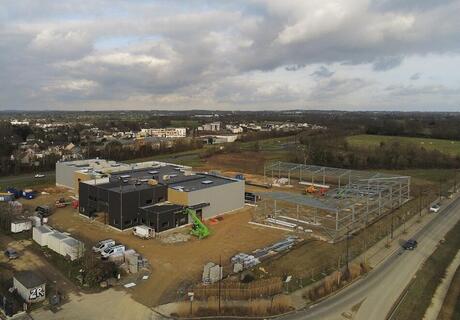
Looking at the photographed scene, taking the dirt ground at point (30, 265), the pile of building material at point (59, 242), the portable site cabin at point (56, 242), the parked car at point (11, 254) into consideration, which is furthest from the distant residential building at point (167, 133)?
the parked car at point (11, 254)

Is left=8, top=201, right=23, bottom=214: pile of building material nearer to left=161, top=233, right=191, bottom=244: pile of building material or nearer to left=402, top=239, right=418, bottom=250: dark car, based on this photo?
left=161, top=233, right=191, bottom=244: pile of building material

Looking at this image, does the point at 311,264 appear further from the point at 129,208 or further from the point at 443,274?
the point at 129,208

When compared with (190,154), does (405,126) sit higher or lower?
higher

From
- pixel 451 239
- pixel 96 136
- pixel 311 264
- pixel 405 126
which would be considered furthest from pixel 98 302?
pixel 405 126

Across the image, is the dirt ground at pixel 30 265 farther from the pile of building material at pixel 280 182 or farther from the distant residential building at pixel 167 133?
the distant residential building at pixel 167 133

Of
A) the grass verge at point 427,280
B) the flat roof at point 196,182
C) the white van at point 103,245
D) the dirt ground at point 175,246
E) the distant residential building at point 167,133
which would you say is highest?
the distant residential building at point 167,133

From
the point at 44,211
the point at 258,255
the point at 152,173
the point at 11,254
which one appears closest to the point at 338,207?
the point at 258,255
